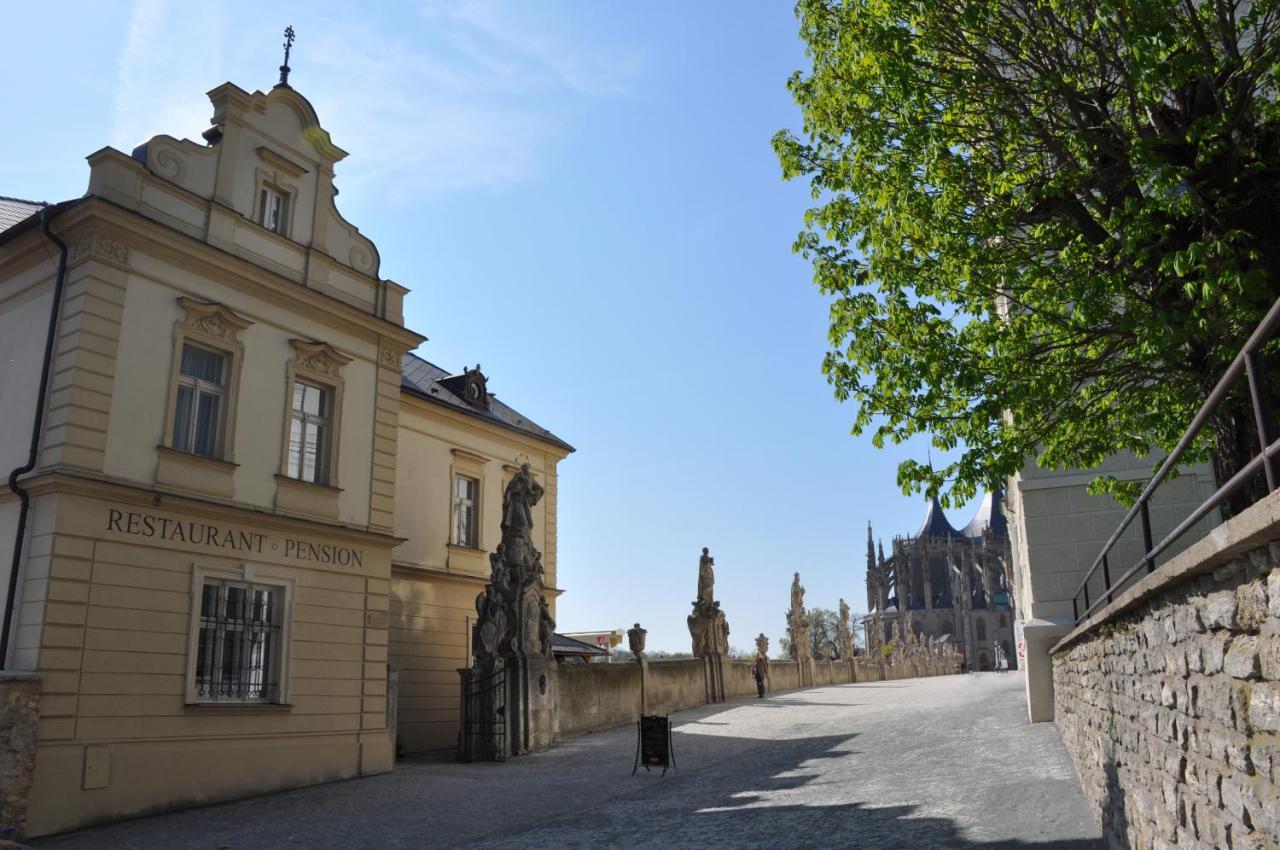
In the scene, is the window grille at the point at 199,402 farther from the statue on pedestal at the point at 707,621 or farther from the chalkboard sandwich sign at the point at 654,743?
the statue on pedestal at the point at 707,621

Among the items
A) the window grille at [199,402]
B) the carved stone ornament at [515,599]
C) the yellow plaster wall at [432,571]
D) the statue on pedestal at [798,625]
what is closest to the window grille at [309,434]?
the window grille at [199,402]

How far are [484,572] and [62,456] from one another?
12.5 meters

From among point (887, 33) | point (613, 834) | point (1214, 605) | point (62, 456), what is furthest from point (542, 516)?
point (1214, 605)

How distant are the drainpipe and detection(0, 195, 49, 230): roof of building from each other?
234 centimetres

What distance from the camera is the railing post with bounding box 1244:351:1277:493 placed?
354cm

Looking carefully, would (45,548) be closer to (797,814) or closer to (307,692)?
(307,692)

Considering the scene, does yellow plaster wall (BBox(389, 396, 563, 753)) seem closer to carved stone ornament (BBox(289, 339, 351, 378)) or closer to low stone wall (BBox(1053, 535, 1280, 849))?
carved stone ornament (BBox(289, 339, 351, 378))

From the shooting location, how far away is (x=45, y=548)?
13.0 metres

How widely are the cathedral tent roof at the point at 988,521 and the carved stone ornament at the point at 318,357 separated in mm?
106299

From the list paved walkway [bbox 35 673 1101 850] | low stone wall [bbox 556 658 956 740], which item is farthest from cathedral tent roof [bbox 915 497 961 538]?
paved walkway [bbox 35 673 1101 850]

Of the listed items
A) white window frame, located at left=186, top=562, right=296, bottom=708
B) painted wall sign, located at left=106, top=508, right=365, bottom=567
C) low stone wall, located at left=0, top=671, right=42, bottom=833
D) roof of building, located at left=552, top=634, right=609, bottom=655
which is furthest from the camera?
roof of building, located at left=552, top=634, right=609, bottom=655

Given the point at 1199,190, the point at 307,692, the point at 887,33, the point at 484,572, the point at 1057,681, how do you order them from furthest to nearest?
the point at 484,572 → the point at 307,692 → the point at 1057,681 → the point at 887,33 → the point at 1199,190

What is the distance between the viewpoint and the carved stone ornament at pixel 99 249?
14.2m

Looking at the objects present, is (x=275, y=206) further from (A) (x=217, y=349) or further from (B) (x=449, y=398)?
(B) (x=449, y=398)
